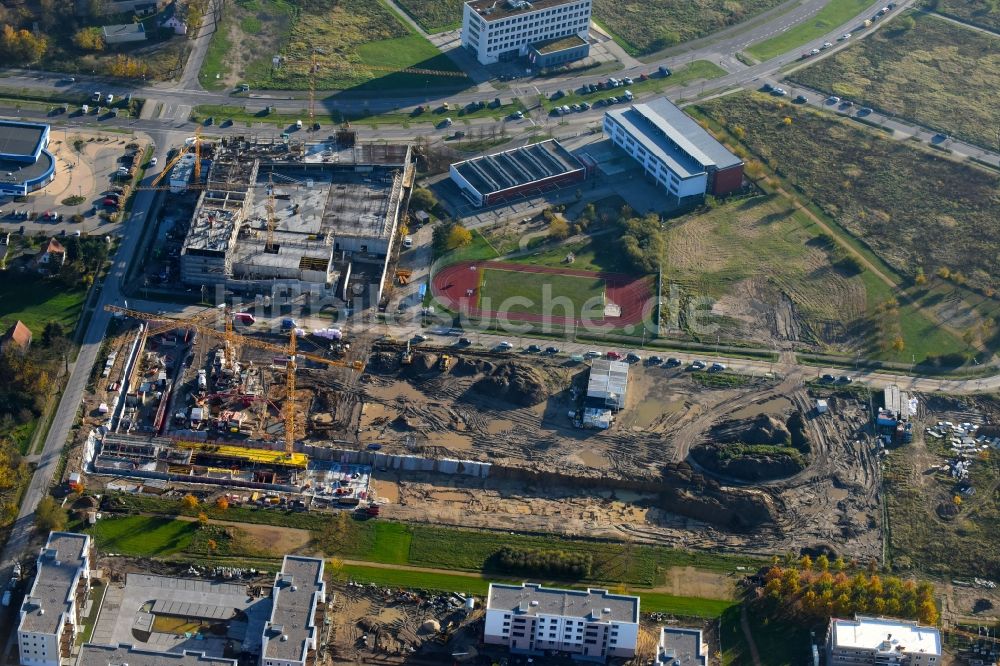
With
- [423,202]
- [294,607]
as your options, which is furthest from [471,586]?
[423,202]

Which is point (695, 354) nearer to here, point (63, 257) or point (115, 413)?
point (115, 413)

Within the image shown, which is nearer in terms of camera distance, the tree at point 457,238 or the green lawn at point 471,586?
the green lawn at point 471,586

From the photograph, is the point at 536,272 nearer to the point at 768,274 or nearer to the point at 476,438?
the point at 768,274

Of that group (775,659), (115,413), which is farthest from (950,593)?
(115,413)

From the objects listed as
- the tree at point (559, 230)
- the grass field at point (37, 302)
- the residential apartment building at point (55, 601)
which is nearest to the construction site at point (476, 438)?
the grass field at point (37, 302)

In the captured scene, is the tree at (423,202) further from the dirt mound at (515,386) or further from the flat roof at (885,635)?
the flat roof at (885,635)
